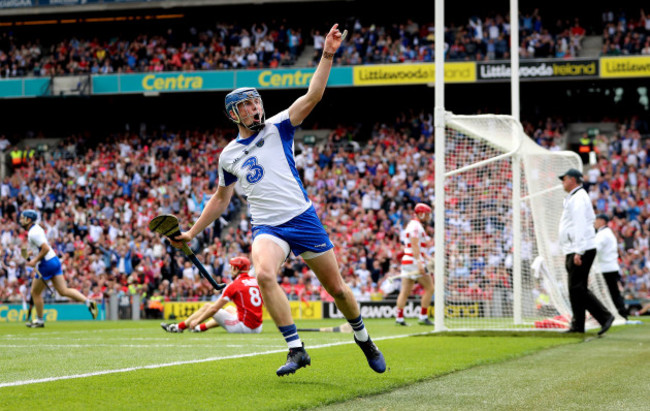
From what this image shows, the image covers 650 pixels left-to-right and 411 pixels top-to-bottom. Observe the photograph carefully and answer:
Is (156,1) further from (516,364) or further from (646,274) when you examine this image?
(516,364)

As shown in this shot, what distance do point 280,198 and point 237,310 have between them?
7781mm

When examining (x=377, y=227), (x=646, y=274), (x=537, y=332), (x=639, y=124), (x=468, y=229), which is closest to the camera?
(x=537, y=332)

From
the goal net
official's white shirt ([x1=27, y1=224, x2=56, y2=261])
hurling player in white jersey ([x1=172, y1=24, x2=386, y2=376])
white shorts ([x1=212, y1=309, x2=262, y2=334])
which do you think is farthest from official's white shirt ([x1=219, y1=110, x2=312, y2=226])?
official's white shirt ([x1=27, y1=224, x2=56, y2=261])

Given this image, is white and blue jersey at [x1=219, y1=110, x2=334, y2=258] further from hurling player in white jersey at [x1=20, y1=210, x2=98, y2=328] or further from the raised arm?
hurling player in white jersey at [x1=20, y1=210, x2=98, y2=328]

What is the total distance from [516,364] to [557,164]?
9.48 meters

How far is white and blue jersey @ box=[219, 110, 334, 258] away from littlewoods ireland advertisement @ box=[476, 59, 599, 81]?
26.8 meters

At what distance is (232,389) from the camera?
19.6 feet

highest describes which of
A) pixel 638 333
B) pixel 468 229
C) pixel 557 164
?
pixel 557 164

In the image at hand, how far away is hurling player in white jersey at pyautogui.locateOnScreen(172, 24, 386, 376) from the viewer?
21.5ft

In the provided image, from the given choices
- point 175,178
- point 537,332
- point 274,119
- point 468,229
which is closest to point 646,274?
point 468,229

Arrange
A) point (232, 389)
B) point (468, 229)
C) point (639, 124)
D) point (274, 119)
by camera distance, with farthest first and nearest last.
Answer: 1. point (639, 124)
2. point (468, 229)
3. point (274, 119)
4. point (232, 389)

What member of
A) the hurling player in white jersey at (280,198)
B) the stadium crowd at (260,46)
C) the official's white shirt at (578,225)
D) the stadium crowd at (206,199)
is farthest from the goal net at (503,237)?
the stadium crowd at (260,46)

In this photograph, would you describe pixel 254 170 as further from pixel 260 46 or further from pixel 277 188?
pixel 260 46

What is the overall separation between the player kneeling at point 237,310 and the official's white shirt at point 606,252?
269 inches
